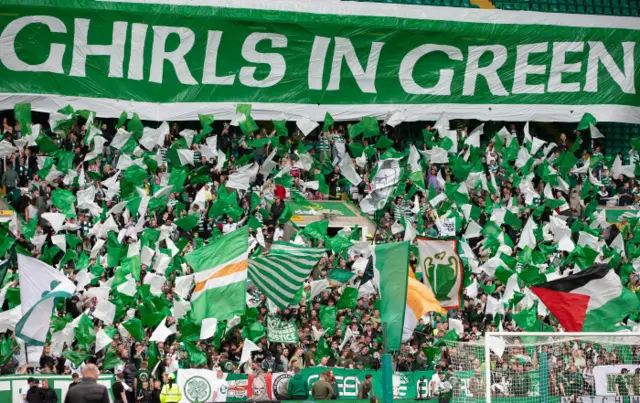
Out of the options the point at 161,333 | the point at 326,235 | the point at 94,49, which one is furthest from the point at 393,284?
the point at 94,49

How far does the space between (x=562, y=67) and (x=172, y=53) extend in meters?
10.3

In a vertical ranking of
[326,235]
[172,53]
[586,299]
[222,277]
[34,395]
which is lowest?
[34,395]

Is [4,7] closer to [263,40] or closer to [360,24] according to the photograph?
[263,40]

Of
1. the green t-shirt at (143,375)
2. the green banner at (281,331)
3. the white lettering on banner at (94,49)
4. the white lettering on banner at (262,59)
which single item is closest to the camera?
the green t-shirt at (143,375)

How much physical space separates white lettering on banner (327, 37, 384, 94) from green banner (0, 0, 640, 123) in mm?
25

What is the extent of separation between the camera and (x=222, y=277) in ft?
71.4

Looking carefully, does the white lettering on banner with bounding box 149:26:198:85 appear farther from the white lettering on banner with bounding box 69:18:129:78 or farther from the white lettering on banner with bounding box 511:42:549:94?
the white lettering on banner with bounding box 511:42:549:94

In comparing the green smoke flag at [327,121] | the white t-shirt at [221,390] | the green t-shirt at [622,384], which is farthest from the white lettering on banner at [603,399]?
the green smoke flag at [327,121]

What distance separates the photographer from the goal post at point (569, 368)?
18.6m

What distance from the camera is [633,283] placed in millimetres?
27609

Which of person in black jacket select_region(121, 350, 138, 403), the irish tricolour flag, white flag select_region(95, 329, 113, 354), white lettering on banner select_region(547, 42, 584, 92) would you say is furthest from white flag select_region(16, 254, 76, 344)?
white lettering on banner select_region(547, 42, 584, 92)

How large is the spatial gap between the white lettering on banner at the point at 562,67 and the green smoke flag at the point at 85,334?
15.8 metres

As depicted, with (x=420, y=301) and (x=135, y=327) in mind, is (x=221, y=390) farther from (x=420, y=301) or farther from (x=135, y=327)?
(x=420, y=301)

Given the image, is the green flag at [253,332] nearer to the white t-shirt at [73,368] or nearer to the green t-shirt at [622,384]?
the white t-shirt at [73,368]
